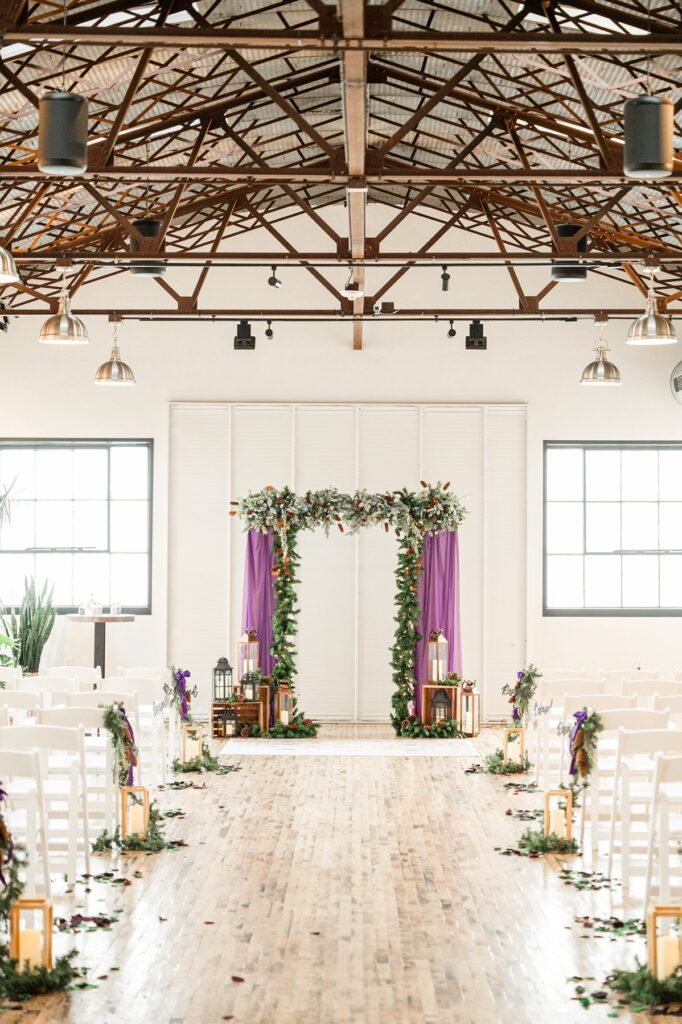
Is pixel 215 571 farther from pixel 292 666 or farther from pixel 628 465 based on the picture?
pixel 628 465

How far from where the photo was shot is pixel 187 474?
1524cm

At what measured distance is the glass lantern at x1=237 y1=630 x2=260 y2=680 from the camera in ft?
44.5

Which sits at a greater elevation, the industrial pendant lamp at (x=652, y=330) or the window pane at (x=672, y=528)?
the industrial pendant lamp at (x=652, y=330)

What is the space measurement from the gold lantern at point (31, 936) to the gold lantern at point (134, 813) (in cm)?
267

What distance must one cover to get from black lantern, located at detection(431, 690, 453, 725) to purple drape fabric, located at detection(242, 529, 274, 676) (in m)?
1.85

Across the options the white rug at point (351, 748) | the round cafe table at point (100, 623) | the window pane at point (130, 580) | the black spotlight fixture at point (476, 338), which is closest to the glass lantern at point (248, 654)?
the white rug at point (351, 748)

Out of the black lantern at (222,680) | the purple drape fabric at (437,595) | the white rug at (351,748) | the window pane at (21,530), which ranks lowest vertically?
the white rug at (351,748)

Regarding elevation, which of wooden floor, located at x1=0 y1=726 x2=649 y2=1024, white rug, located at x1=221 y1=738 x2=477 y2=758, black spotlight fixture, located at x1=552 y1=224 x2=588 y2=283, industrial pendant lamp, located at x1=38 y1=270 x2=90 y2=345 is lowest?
wooden floor, located at x1=0 y1=726 x2=649 y2=1024

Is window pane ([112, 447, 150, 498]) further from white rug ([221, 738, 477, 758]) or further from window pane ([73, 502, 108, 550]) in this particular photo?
white rug ([221, 738, 477, 758])

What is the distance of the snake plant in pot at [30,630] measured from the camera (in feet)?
46.5

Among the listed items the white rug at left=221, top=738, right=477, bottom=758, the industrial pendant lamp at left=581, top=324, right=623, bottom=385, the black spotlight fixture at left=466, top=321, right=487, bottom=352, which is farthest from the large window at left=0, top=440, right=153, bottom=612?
the industrial pendant lamp at left=581, top=324, right=623, bottom=385

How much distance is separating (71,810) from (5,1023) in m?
1.91

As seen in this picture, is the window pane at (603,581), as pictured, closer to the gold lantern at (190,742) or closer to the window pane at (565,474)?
the window pane at (565,474)

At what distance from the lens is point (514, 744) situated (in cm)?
1160
